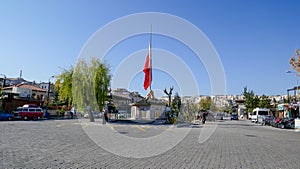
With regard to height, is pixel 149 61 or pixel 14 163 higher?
pixel 149 61

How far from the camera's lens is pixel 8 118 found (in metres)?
35.3

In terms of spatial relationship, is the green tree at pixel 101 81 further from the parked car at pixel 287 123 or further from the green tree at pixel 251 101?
the green tree at pixel 251 101

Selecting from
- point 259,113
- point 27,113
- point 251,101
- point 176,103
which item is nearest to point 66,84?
point 27,113

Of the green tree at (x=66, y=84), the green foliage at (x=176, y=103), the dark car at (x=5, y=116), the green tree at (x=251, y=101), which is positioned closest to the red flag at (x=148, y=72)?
the green foliage at (x=176, y=103)

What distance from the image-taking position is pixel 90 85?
3184 centimetres

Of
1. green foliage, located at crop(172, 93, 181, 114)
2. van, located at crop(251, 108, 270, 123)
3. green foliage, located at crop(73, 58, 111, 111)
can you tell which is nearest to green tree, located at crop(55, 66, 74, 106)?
green foliage, located at crop(73, 58, 111, 111)

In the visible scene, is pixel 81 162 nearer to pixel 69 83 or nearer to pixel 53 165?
pixel 53 165

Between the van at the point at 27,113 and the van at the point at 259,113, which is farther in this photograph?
the van at the point at 259,113

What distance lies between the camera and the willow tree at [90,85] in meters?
31.6

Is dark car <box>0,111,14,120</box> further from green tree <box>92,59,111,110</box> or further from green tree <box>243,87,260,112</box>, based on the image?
green tree <box>243,87,260,112</box>

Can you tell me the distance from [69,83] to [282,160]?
28.4m

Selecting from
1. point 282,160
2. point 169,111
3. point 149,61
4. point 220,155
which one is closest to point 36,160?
point 220,155

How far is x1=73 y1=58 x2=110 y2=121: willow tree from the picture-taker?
1244 inches

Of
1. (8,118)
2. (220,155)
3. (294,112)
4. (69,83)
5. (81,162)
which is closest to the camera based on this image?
(81,162)
